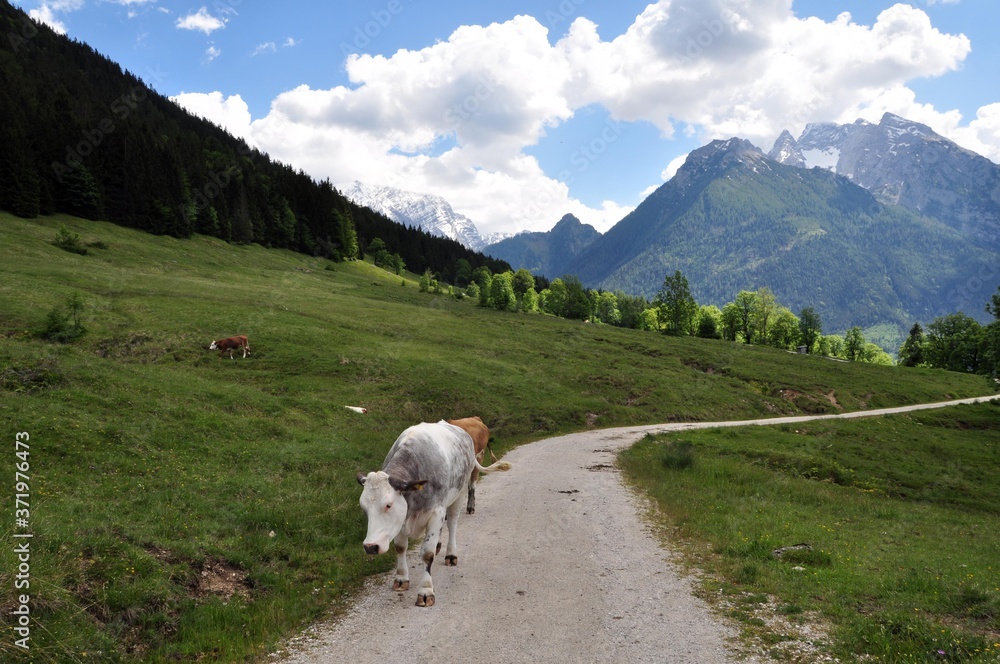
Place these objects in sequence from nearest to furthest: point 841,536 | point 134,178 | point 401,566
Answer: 1. point 401,566
2. point 841,536
3. point 134,178

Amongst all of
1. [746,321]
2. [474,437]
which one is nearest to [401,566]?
[474,437]

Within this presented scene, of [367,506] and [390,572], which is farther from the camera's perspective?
[390,572]

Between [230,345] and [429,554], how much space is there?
30.9 metres

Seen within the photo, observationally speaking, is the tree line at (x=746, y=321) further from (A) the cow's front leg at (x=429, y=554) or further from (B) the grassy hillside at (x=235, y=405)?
(A) the cow's front leg at (x=429, y=554)

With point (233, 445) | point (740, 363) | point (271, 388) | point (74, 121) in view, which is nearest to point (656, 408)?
point (740, 363)

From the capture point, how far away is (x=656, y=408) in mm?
43969

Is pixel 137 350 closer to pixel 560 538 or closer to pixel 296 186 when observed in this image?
pixel 560 538

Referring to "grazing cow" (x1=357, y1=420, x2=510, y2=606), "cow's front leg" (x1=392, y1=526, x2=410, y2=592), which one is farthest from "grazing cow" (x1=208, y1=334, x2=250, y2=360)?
"cow's front leg" (x1=392, y1=526, x2=410, y2=592)

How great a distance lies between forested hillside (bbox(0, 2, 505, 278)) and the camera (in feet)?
214

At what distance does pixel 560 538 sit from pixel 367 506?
631cm

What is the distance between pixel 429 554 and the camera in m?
8.94

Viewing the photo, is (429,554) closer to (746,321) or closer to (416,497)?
(416,497)

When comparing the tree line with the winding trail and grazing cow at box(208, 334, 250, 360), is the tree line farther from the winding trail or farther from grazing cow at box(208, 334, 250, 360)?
the winding trail

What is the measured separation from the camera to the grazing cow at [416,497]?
8234 millimetres
